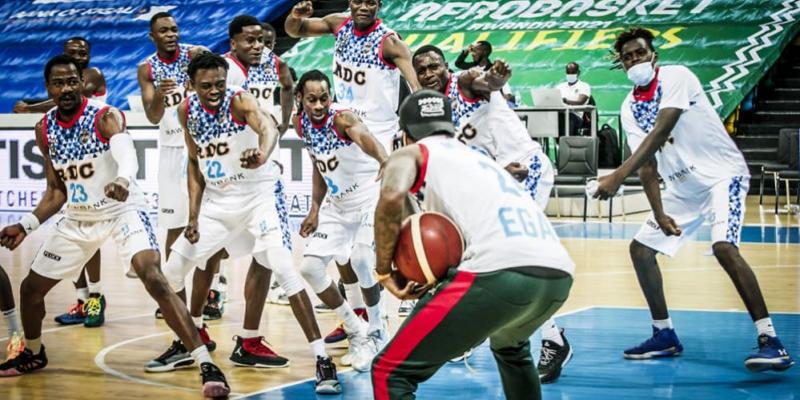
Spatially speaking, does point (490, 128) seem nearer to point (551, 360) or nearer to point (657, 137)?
point (657, 137)

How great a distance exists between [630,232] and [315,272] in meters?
8.44

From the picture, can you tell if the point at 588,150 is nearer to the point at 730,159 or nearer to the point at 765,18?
the point at 765,18

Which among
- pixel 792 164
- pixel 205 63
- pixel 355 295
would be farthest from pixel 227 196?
pixel 792 164

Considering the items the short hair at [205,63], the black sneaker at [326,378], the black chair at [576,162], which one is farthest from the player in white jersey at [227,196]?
the black chair at [576,162]

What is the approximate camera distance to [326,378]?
636 centimetres

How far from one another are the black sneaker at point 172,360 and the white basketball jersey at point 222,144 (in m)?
1.01

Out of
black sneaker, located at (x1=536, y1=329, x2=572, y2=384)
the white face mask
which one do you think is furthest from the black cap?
the white face mask

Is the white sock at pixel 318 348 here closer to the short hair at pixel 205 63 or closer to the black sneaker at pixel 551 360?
the black sneaker at pixel 551 360

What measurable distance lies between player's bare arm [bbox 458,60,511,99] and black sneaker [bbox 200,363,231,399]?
2.33 meters

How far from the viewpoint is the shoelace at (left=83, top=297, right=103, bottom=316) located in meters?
8.64

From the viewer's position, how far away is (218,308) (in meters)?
9.02

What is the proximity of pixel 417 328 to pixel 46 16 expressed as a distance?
23.3 m

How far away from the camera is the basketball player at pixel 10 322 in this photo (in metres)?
7.01

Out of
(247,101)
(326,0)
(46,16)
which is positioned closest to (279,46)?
(326,0)
